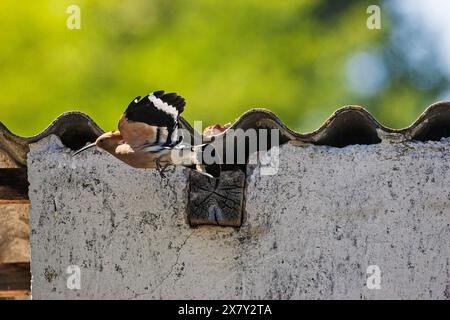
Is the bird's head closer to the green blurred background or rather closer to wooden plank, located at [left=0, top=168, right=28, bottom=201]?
wooden plank, located at [left=0, top=168, right=28, bottom=201]

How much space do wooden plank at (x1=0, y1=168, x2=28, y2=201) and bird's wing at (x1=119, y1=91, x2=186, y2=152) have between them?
2.00 ft

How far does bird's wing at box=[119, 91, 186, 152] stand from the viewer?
501 cm

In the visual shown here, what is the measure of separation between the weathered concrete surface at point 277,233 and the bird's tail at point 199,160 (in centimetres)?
16

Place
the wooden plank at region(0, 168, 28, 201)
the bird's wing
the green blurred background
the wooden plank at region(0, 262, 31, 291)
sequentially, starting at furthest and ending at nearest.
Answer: the green blurred background, the wooden plank at region(0, 262, 31, 291), the wooden plank at region(0, 168, 28, 201), the bird's wing

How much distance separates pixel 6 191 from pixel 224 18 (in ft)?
29.7

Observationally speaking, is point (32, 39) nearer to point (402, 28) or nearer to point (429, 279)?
point (402, 28)

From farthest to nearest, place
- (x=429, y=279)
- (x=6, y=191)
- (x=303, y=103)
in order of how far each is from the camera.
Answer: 1. (x=303, y=103)
2. (x=6, y=191)
3. (x=429, y=279)

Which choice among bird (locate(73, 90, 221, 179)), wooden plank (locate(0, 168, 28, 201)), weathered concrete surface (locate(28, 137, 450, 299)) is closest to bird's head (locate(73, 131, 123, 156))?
bird (locate(73, 90, 221, 179))

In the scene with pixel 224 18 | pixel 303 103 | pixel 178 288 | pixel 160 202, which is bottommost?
pixel 178 288

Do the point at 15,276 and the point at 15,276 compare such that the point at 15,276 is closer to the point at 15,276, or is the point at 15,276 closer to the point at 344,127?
the point at 15,276

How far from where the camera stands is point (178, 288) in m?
5.18

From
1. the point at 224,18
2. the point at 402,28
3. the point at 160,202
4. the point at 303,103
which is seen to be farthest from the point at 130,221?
the point at 402,28

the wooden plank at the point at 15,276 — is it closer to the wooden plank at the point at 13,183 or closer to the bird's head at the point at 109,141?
the wooden plank at the point at 13,183

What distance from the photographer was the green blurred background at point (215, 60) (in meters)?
13.0
